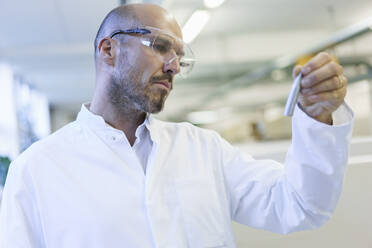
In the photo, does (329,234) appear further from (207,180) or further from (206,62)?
(206,62)

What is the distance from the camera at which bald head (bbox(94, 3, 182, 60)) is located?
124 cm

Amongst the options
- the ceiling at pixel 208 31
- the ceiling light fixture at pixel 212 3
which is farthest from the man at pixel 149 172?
the ceiling at pixel 208 31

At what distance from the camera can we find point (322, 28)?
5.87 m

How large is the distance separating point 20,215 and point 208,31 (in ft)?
16.1

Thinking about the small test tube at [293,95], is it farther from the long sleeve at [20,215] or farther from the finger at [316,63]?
the long sleeve at [20,215]

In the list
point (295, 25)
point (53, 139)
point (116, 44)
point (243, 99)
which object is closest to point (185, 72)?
point (116, 44)

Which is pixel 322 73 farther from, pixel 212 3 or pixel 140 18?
pixel 212 3

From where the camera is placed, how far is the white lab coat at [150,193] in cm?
97

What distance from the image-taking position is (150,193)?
1073mm

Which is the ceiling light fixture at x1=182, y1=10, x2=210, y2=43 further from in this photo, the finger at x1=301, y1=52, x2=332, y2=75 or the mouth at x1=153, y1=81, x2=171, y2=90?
the finger at x1=301, y1=52, x2=332, y2=75

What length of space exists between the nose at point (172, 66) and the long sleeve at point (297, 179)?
0.93 ft

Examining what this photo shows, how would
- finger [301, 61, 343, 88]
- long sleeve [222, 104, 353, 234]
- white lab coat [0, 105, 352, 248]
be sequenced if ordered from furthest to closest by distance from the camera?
white lab coat [0, 105, 352, 248] < long sleeve [222, 104, 353, 234] < finger [301, 61, 343, 88]

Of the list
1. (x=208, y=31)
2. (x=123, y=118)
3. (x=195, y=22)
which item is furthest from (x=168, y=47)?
(x=208, y=31)

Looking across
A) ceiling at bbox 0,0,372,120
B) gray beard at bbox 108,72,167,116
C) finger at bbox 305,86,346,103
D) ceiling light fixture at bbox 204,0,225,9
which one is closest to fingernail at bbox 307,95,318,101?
finger at bbox 305,86,346,103
